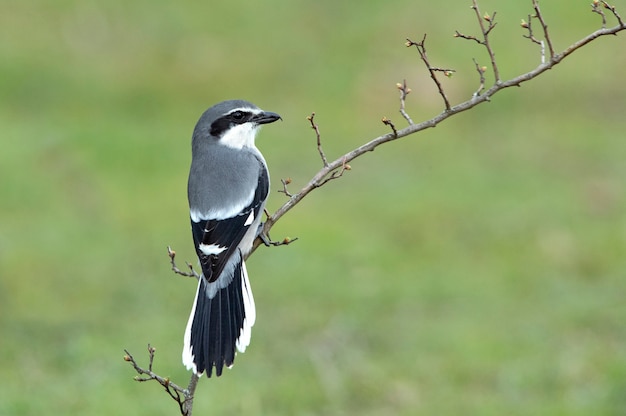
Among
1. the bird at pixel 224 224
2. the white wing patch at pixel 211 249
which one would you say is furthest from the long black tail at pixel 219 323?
the white wing patch at pixel 211 249

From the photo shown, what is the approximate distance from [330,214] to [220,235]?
7355 millimetres

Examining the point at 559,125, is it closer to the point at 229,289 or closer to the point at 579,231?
the point at 579,231

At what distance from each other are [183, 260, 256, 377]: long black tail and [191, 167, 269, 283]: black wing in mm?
61

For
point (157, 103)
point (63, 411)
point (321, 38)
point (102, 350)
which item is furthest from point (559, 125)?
point (63, 411)

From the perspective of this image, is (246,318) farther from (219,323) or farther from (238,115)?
(238,115)

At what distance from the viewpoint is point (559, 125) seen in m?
15.8

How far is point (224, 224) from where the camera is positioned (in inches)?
201

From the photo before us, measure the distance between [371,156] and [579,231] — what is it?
3.91 metres

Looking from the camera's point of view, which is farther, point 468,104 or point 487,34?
point 487,34

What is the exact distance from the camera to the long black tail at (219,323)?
4270mm

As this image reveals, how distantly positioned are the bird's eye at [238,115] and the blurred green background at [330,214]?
250cm

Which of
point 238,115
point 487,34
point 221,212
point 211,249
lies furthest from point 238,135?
point 487,34

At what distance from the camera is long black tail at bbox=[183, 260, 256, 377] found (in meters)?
4.27

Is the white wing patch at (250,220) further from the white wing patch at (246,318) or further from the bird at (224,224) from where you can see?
the white wing patch at (246,318)
